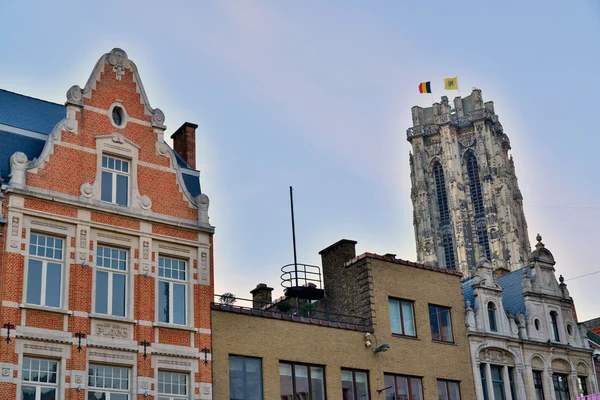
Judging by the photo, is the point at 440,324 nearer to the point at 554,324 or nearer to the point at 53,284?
the point at 554,324

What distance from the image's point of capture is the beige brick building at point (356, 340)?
27594 millimetres

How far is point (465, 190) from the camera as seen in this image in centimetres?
12812

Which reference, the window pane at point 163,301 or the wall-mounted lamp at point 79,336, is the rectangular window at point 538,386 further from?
the wall-mounted lamp at point 79,336

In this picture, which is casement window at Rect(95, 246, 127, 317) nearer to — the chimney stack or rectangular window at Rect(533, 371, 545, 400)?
the chimney stack

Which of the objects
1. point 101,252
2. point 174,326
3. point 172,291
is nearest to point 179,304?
point 172,291

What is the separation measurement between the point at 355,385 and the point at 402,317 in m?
3.68

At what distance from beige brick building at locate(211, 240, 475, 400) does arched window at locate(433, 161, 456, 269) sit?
304 feet

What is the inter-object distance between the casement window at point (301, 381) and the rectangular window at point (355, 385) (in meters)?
0.95

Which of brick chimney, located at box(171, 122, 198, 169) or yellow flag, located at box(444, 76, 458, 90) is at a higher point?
yellow flag, located at box(444, 76, 458, 90)

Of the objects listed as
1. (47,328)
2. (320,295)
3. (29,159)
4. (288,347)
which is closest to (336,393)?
(288,347)

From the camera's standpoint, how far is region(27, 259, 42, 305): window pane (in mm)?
23844

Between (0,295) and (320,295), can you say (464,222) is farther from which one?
(0,295)

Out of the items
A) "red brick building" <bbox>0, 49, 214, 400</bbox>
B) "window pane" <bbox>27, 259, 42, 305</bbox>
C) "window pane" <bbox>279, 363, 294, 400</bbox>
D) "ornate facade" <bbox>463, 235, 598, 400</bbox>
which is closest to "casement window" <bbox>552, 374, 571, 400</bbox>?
"ornate facade" <bbox>463, 235, 598, 400</bbox>

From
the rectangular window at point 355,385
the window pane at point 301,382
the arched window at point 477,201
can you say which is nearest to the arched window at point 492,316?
the rectangular window at point 355,385
